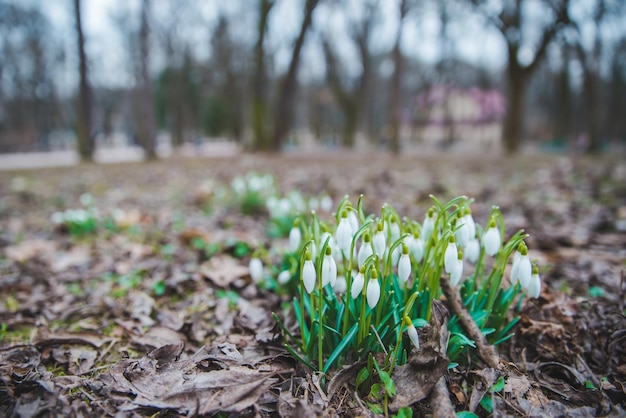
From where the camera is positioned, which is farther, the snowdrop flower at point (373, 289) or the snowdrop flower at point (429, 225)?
the snowdrop flower at point (429, 225)

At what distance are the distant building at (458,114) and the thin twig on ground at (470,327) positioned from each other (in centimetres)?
2441

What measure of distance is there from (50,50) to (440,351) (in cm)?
2920

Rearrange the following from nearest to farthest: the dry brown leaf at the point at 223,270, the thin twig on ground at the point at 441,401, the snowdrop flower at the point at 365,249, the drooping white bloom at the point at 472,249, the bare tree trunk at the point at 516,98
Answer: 1. the thin twig on ground at the point at 441,401
2. the snowdrop flower at the point at 365,249
3. the drooping white bloom at the point at 472,249
4. the dry brown leaf at the point at 223,270
5. the bare tree trunk at the point at 516,98

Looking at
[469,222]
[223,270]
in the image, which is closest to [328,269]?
[469,222]

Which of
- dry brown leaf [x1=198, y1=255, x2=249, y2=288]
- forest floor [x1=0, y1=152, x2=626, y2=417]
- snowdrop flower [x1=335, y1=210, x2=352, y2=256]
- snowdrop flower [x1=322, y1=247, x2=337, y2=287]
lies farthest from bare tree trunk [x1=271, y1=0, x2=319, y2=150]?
snowdrop flower [x1=322, y1=247, x2=337, y2=287]

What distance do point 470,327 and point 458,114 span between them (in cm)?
4694

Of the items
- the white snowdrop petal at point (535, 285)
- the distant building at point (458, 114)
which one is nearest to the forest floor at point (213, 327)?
the white snowdrop petal at point (535, 285)

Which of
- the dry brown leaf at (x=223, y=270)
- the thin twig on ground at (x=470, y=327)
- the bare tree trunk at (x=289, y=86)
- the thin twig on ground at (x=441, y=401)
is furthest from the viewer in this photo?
the bare tree trunk at (x=289, y=86)

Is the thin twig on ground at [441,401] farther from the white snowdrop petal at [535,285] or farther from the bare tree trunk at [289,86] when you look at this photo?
the bare tree trunk at [289,86]

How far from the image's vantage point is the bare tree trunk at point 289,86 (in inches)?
462

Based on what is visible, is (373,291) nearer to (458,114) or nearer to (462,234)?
(462,234)

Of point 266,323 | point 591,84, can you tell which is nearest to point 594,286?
point 266,323

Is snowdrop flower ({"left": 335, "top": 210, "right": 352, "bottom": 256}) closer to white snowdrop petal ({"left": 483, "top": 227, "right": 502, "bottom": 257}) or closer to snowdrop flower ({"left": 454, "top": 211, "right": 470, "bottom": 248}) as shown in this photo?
snowdrop flower ({"left": 454, "top": 211, "right": 470, "bottom": 248})

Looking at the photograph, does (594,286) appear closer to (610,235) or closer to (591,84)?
(610,235)
